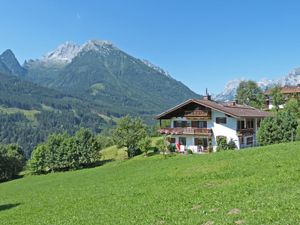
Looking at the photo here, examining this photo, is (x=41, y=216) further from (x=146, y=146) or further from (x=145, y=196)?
(x=146, y=146)

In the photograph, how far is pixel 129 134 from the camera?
7494cm

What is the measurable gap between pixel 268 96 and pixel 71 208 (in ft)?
315

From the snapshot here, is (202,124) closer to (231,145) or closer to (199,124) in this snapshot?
(199,124)

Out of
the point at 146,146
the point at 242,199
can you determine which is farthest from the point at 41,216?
the point at 146,146

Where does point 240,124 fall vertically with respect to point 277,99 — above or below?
below

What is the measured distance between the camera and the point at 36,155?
82.7m

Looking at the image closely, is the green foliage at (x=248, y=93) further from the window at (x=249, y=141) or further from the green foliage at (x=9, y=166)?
the green foliage at (x=9, y=166)

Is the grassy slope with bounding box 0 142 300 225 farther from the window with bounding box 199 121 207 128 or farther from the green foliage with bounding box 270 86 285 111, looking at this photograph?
the green foliage with bounding box 270 86 285 111

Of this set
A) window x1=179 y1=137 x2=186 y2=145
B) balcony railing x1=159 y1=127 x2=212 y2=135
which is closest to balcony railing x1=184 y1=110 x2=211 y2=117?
balcony railing x1=159 y1=127 x2=212 y2=135

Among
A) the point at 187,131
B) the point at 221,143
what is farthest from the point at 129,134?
the point at 221,143

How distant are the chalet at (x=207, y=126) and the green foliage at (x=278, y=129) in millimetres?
6670

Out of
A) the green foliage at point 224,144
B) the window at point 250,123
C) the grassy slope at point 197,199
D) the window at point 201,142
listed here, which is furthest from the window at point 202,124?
the grassy slope at point 197,199

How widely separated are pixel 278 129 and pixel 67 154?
45918 mm

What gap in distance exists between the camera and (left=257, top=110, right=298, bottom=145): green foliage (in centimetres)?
5103
